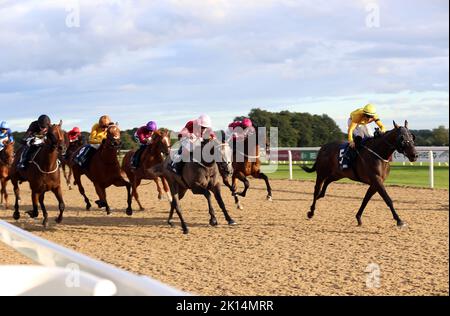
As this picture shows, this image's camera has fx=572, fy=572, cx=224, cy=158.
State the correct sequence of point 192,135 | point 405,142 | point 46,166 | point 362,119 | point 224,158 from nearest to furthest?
point 224,158
point 405,142
point 192,135
point 46,166
point 362,119

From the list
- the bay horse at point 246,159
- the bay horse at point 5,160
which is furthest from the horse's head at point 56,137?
the bay horse at point 246,159

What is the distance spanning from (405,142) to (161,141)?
435 cm

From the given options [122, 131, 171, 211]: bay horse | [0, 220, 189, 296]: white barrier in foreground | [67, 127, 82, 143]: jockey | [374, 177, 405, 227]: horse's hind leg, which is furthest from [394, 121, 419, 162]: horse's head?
[67, 127, 82, 143]: jockey

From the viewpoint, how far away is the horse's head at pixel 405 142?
8.61 m

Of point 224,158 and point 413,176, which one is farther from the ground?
point 224,158

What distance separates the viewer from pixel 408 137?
873 cm

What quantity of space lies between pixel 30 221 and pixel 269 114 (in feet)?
102

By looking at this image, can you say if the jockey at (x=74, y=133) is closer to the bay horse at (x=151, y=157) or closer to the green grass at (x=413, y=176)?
the bay horse at (x=151, y=157)

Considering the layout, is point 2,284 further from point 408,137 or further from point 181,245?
point 408,137

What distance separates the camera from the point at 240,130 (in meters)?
13.3

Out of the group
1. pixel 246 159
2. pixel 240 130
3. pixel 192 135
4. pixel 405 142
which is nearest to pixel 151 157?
pixel 192 135

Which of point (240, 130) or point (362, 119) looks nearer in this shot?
point (362, 119)

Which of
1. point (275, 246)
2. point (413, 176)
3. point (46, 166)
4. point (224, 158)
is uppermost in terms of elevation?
point (224, 158)

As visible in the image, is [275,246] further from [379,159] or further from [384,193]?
[379,159]
